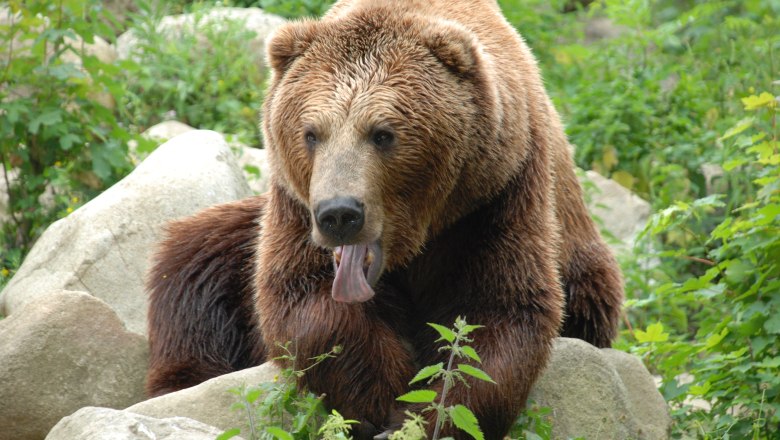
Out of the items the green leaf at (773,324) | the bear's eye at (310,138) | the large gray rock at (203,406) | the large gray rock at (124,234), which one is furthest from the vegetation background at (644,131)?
the large gray rock at (203,406)

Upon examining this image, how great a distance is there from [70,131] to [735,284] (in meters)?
4.15

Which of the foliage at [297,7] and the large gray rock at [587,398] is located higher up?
the foliage at [297,7]

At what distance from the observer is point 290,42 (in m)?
4.73

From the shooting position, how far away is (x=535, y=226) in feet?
15.8

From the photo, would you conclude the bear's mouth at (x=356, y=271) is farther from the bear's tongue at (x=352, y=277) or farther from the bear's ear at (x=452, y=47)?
the bear's ear at (x=452, y=47)

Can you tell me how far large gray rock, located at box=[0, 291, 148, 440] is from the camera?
5.15 meters

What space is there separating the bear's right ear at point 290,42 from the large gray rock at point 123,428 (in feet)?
5.23

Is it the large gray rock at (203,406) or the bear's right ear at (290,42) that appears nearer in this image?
the large gray rock at (203,406)

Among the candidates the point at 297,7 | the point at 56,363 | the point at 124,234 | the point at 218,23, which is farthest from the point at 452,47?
the point at 297,7

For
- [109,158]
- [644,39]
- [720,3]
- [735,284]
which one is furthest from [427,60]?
[720,3]

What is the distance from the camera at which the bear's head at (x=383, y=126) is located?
4375 mm

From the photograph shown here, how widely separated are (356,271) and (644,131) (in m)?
5.20

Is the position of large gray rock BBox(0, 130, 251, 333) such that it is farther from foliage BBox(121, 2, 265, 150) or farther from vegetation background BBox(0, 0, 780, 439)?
foliage BBox(121, 2, 265, 150)

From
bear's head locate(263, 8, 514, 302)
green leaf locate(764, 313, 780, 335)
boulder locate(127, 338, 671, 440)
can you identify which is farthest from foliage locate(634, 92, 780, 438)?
bear's head locate(263, 8, 514, 302)
